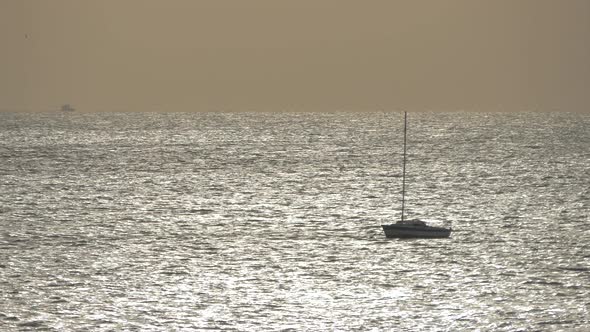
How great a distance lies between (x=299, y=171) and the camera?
184750mm

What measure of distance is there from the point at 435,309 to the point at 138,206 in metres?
62.5

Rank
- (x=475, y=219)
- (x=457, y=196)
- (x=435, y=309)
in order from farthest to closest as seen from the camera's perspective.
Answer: (x=457, y=196) < (x=475, y=219) < (x=435, y=309)

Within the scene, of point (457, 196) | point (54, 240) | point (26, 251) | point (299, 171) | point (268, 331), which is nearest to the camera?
point (268, 331)

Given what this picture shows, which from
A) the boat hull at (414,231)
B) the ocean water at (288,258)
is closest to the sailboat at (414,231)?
the boat hull at (414,231)

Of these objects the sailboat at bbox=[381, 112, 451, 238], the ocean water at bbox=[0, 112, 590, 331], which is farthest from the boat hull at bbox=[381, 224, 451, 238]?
the ocean water at bbox=[0, 112, 590, 331]

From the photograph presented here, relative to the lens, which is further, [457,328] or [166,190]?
[166,190]

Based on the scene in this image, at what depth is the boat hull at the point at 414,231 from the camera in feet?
304

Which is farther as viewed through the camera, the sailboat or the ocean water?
the sailboat

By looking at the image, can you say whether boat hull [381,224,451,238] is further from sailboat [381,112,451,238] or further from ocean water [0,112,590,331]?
ocean water [0,112,590,331]

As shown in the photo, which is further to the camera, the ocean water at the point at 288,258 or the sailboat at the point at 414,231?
the sailboat at the point at 414,231

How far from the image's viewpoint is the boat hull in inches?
3644

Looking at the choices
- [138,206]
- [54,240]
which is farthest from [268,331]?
[138,206]

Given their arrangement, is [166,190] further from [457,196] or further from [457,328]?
[457,328]

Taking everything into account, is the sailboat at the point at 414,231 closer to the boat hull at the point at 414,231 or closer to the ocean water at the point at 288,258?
the boat hull at the point at 414,231
